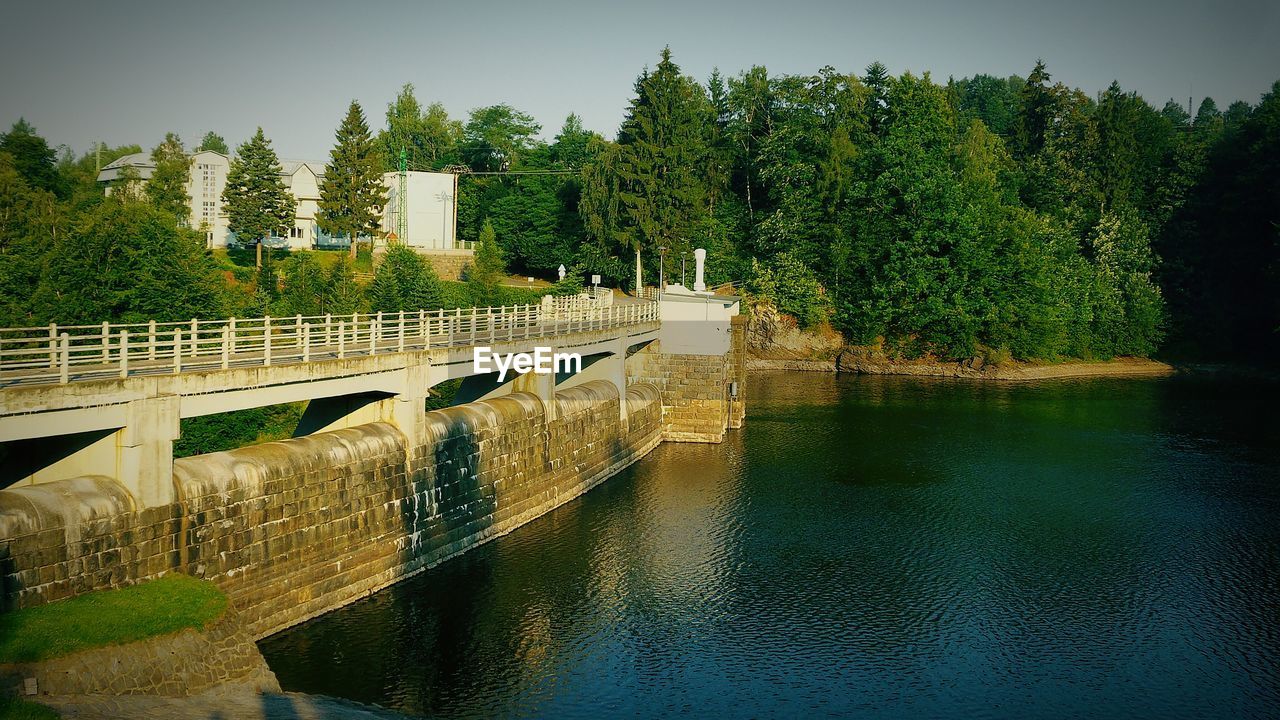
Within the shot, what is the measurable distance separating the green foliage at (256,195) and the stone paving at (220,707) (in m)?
67.1

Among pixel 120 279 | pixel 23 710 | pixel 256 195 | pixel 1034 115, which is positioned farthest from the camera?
pixel 1034 115

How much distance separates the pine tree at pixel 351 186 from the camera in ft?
287

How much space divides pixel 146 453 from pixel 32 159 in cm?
7959

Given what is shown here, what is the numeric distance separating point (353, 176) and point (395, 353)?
59688 millimetres

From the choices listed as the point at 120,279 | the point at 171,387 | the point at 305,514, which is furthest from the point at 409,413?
the point at 120,279

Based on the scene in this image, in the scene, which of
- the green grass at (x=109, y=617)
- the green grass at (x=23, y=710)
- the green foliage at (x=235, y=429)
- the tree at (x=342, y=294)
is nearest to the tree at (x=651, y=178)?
the tree at (x=342, y=294)

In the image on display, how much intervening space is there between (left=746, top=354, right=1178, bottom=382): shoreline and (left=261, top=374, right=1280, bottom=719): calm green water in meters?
34.1

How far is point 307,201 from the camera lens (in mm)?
98938

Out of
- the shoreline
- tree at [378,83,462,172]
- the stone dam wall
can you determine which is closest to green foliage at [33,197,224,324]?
the stone dam wall

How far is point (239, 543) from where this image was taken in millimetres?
25859

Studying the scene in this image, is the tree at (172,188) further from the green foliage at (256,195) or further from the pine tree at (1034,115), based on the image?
the pine tree at (1034,115)

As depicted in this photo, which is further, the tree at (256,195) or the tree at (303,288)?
the tree at (256,195)

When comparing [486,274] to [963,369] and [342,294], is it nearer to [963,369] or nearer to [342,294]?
[342,294]

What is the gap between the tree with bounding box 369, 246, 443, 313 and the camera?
66.9 m
